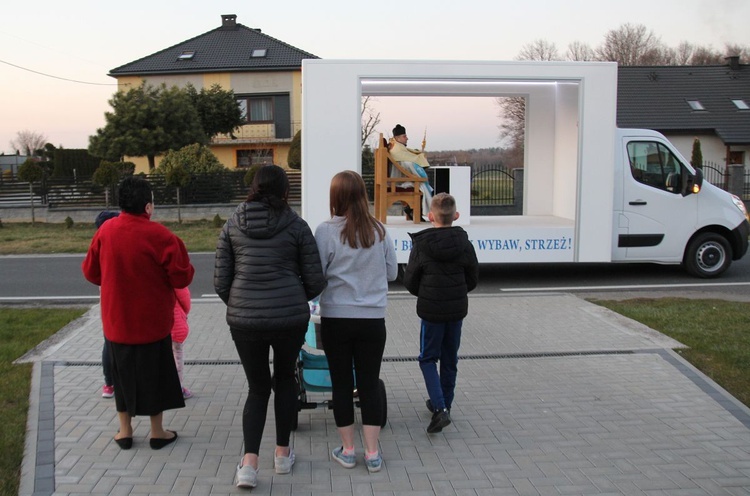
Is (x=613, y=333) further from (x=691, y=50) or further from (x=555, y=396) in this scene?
(x=691, y=50)

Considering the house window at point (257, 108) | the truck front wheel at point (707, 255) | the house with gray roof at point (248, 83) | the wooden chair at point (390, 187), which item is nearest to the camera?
the wooden chair at point (390, 187)

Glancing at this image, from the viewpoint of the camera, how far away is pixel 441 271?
4.82 metres

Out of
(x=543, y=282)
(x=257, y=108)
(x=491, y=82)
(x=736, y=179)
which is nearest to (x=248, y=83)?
(x=257, y=108)

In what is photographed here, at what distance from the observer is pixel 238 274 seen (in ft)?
12.9

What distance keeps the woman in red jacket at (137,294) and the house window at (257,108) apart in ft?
115

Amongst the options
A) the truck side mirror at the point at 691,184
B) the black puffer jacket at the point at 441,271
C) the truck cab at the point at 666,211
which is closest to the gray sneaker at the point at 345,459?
the black puffer jacket at the point at 441,271

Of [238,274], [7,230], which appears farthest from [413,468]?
[7,230]

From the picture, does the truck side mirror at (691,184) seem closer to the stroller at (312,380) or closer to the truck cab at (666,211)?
the truck cab at (666,211)

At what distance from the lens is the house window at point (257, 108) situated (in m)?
38.9

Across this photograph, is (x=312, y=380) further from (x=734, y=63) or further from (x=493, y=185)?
(x=734, y=63)

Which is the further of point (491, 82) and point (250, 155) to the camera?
point (250, 155)

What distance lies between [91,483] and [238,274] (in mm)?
1476

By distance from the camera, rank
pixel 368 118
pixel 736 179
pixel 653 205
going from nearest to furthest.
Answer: pixel 653 205
pixel 368 118
pixel 736 179

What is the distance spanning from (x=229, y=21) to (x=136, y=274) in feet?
136
